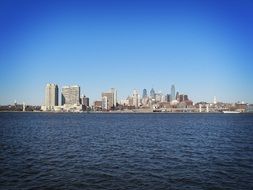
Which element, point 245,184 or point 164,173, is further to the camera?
point 164,173

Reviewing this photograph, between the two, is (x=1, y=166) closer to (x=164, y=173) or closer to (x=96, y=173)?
(x=96, y=173)

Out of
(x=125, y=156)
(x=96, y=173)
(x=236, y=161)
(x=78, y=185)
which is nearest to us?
(x=78, y=185)

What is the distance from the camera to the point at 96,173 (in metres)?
30.2

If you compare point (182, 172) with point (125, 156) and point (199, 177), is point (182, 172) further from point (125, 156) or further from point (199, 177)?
point (125, 156)

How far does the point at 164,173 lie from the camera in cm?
3047

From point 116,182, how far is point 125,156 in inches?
525

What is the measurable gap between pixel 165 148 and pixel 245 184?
69.1 feet

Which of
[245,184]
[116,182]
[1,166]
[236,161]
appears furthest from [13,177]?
[236,161]

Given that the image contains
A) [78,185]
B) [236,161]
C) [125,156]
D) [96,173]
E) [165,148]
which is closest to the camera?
[78,185]

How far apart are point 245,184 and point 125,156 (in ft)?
53.4

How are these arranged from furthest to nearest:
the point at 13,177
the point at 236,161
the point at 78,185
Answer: the point at 236,161, the point at 13,177, the point at 78,185

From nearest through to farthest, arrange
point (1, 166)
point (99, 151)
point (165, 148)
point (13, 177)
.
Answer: point (13, 177) → point (1, 166) → point (99, 151) → point (165, 148)

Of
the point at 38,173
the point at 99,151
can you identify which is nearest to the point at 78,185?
the point at 38,173

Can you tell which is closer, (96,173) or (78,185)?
(78,185)
